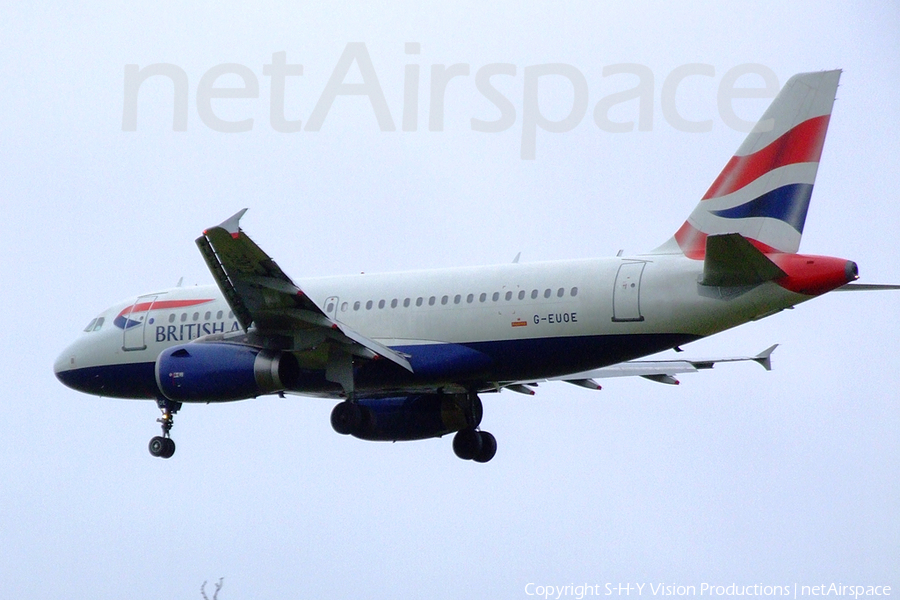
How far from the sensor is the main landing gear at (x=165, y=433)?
30.8m

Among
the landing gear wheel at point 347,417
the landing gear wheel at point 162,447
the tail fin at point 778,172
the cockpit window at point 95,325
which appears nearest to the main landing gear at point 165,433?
the landing gear wheel at point 162,447

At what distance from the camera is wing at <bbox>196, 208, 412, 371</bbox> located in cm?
2530

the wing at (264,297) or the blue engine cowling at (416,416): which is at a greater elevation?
the wing at (264,297)

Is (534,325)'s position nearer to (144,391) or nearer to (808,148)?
(808,148)

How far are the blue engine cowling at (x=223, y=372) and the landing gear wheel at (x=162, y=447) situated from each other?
12.3ft

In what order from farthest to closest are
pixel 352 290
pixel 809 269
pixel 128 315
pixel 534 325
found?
pixel 128 315 < pixel 352 290 < pixel 534 325 < pixel 809 269

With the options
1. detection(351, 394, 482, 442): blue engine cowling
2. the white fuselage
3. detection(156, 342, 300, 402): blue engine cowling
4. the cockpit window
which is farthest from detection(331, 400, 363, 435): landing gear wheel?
the cockpit window

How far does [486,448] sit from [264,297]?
281 inches

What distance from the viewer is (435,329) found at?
27.5m

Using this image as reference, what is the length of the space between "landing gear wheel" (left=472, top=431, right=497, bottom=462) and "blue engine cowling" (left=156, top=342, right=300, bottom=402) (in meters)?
5.47

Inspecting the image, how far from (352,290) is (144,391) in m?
5.57

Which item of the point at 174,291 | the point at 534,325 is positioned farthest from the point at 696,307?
the point at 174,291

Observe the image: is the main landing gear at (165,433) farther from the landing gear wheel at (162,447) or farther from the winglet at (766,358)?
the winglet at (766,358)

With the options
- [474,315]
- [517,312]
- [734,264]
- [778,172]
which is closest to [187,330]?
[474,315]
